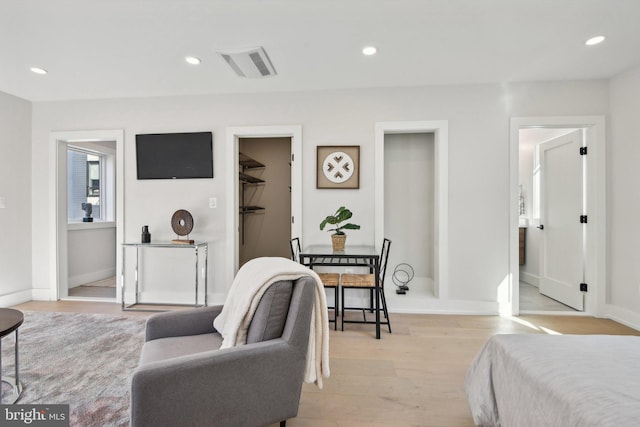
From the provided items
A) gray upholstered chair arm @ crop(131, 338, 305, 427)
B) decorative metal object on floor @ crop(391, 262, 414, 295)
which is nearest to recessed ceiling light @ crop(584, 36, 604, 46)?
decorative metal object on floor @ crop(391, 262, 414, 295)

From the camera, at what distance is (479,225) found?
10.8ft

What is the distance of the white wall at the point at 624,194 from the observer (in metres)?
2.89

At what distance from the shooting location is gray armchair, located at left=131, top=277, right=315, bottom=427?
1099mm

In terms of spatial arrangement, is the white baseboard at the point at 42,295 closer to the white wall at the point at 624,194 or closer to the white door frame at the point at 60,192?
the white door frame at the point at 60,192

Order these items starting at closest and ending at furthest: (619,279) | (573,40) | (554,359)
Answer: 1. (554,359)
2. (573,40)
3. (619,279)

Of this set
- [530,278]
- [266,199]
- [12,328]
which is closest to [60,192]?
[266,199]

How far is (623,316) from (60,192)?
661cm

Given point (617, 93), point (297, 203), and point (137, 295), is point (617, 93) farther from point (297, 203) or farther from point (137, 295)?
point (137, 295)

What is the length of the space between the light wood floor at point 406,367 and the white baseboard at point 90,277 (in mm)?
1024

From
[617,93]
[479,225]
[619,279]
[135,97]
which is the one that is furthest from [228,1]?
[619,279]

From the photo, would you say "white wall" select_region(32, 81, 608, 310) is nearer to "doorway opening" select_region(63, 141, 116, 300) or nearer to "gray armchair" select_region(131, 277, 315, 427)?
"doorway opening" select_region(63, 141, 116, 300)

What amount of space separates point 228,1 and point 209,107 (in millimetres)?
1763

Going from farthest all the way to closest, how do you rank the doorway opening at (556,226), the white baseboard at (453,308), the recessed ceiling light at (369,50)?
1. the doorway opening at (556,226)
2. the white baseboard at (453,308)
3. the recessed ceiling light at (369,50)

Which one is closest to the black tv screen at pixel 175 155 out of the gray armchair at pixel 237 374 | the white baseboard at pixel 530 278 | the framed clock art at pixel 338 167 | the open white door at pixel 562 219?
the framed clock art at pixel 338 167
